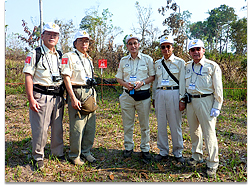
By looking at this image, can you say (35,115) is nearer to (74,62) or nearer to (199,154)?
(74,62)

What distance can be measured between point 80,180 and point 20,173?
0.93m

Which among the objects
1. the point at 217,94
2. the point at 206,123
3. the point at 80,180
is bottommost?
the point at 80,180

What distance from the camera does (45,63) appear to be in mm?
3127

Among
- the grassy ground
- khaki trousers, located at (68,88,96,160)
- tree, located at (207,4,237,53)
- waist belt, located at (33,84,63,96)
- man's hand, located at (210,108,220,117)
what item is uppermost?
tree, located at (207,4,237,53)

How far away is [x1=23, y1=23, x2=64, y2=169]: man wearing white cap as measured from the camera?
10.0ft

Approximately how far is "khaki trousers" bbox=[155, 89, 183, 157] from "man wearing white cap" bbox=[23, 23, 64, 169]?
66.1 inches

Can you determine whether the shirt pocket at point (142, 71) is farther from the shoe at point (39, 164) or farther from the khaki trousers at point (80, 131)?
the shoe at point (39, 164)

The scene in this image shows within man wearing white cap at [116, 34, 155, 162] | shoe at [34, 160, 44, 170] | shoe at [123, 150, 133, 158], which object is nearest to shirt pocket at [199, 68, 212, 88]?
man wearing white cap at [116, 34, 155, 162]

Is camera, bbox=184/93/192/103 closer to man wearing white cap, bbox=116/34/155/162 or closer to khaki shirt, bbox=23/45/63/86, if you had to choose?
man wearing white cap, bbox=116/34/155/162

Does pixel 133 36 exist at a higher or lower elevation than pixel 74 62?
higher

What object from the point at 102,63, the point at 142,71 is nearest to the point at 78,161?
the point at 142,71

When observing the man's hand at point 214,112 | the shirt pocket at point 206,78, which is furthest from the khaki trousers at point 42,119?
the man's hand at point 214,112

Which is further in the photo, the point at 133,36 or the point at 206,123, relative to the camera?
the point at 133,36

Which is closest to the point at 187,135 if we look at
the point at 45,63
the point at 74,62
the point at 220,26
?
the point at 74,62
